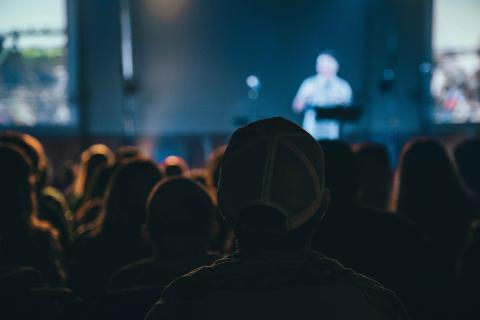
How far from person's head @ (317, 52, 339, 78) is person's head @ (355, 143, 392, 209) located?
25.2 ft

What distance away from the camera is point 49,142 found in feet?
34.6

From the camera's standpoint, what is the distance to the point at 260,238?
40.9 inches

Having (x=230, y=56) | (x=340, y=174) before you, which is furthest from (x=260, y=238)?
(x=230, y=56)

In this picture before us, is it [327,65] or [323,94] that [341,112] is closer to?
[323,94]

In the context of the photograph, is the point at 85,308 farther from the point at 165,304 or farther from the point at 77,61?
the point at 77,61

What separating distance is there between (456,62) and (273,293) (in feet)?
36.5

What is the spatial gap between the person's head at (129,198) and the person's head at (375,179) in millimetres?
1200

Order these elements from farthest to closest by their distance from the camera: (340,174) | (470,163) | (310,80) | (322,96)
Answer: (310,80), (322,96), (470,163), (340,174)

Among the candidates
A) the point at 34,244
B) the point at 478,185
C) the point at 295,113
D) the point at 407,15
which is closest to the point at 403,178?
the point at 478,185

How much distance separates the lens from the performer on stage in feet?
33.4

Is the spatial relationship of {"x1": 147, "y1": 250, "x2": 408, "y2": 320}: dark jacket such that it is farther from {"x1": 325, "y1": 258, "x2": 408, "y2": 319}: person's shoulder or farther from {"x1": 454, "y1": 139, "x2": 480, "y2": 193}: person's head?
{"x1": 454, "y1": 139, "x2": 480, "y2": 193}: person's head

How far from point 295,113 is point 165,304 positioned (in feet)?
34.0

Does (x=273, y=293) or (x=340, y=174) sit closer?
(x=273, y=293)

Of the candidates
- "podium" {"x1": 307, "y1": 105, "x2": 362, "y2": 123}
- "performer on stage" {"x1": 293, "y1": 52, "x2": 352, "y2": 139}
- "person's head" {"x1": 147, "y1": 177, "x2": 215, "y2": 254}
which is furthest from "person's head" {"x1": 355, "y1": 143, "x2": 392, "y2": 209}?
"performer on stage" {"x1": 293, "y1": 52, "x2": 352, "y2": 139}
